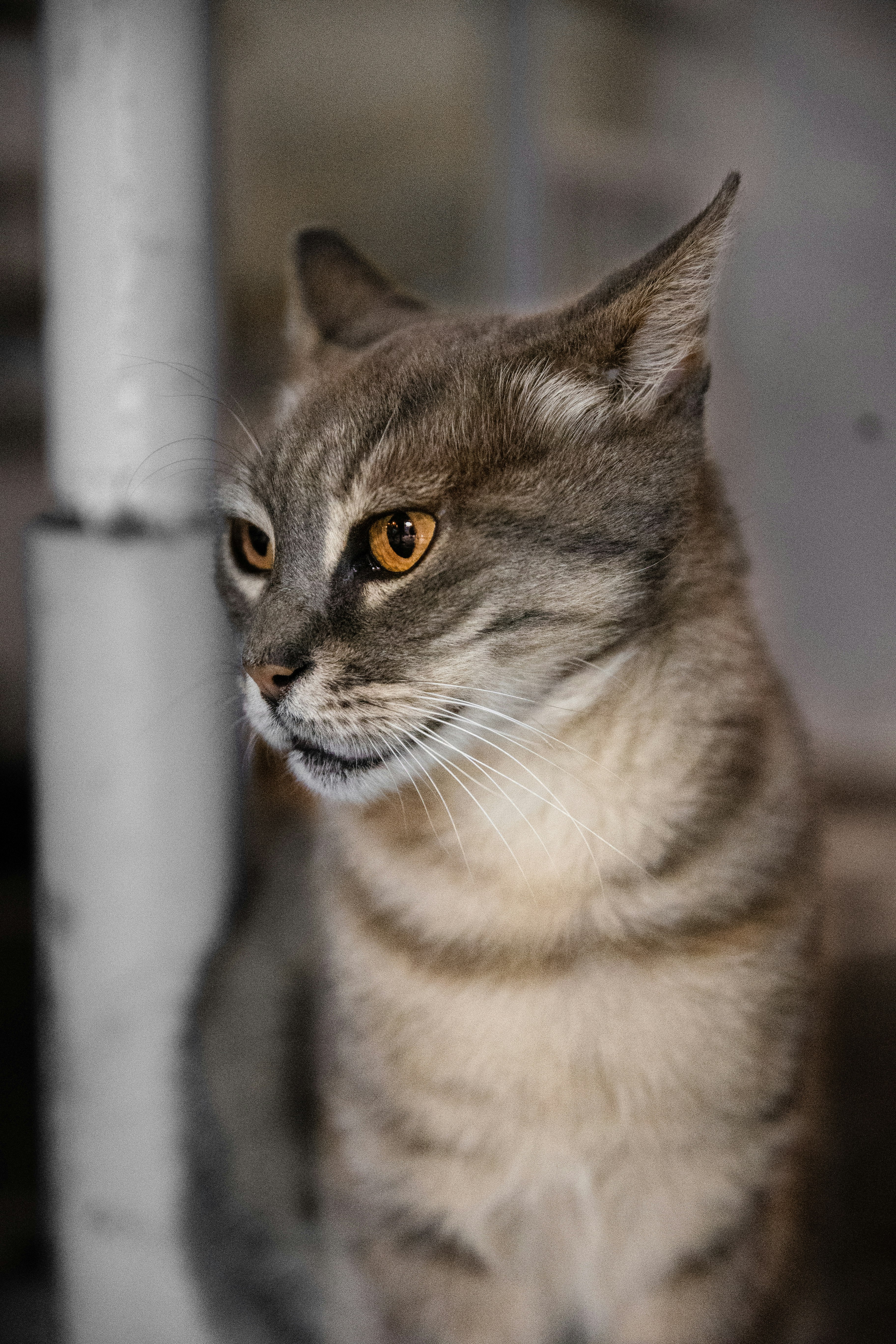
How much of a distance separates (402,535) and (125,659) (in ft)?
0.79

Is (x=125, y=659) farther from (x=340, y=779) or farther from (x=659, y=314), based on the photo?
(x=659, y=314)

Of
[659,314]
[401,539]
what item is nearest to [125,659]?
[401,539]

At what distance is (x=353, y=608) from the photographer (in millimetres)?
553

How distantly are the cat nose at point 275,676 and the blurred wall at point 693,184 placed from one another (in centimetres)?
25

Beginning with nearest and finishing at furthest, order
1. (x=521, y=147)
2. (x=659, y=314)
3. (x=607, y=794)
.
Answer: (x=659, y=314)
(x=607, y=794)
(x=521, y=147)

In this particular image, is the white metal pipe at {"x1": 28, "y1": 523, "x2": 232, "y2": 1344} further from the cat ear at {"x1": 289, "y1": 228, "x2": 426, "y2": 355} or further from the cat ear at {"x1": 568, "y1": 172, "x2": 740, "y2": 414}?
the cat ear at {"x1": 568, "y1": 172, "x2": 740, "y2": 414}

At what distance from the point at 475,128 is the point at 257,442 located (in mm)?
284

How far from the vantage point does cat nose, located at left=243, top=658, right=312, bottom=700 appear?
1.77ft

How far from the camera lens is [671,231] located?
0.57 meters

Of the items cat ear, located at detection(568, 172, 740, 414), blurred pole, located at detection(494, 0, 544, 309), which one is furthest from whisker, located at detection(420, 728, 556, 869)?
blurred pole, located at detection(494, 0, 544, 309)

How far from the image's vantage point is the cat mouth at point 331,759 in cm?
57

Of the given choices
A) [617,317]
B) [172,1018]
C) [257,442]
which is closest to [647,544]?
[617,317]

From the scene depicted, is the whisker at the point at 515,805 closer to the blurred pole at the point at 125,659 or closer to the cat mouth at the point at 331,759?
the cat mouth at the point at 331,759

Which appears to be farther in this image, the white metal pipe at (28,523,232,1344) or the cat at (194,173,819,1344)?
the white metal pipe at (28,523,232,1344)
